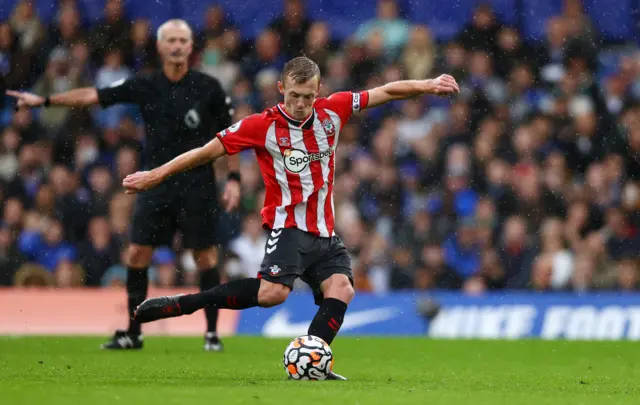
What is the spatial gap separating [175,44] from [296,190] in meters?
2.30

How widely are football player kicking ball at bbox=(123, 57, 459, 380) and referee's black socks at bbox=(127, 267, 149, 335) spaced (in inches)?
83.9

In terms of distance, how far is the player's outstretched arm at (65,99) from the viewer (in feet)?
29.2

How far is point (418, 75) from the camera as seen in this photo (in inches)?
605

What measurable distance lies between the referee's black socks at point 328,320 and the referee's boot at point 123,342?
107 inches

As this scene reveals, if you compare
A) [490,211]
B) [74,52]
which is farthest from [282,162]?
[74,52]

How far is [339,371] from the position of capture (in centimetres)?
782

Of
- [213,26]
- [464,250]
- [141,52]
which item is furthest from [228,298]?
[213,26]

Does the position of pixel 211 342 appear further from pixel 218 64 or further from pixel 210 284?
pixel 218 64

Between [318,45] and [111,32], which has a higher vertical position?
[111,32]

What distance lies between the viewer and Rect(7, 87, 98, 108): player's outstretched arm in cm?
889

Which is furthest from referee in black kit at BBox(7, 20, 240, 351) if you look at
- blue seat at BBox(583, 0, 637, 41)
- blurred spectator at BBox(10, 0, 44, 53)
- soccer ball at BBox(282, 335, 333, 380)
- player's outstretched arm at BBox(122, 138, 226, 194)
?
blue seat at BBox(583, 0, 637, 41)

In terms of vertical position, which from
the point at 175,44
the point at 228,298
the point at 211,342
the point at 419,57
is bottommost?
the point at 211,342

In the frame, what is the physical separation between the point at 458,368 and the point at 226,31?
914 cm

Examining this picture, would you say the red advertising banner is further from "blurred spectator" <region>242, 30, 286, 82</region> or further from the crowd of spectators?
"blurred spectator" <region>242, 30, 286, 82</region>
